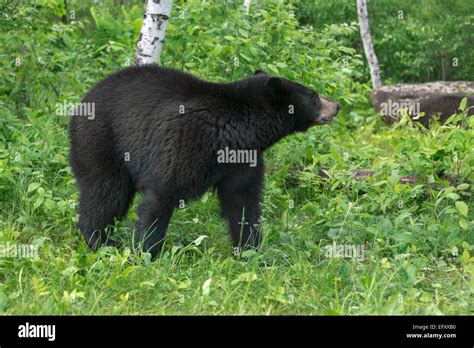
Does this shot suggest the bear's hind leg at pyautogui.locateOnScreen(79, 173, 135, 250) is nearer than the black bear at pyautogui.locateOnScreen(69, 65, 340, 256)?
No

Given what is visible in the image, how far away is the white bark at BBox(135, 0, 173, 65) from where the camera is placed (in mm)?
6715

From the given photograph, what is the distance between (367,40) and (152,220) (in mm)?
8234

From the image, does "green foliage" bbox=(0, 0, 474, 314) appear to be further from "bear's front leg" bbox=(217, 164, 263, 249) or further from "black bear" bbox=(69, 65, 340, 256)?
"black bear" bbox=(69, 65, 340, 256)

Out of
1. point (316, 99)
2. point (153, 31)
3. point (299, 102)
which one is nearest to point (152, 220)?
point (299, 102)

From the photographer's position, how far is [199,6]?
7191mm

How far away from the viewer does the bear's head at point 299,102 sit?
5582mm

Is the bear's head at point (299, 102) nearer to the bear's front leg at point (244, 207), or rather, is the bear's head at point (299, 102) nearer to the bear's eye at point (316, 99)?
the bear's eye at point (316, 99)

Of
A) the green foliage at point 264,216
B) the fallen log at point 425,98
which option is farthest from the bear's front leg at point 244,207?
the fallen log at point 425,98

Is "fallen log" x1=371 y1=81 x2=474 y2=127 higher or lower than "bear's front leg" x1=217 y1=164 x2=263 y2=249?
higher

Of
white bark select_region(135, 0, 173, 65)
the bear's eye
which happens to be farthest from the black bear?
white bark select_region(135, 0, 173, 65)

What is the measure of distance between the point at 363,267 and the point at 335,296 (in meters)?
0.48

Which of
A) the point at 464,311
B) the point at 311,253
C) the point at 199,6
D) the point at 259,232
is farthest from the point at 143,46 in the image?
the point at 464,311

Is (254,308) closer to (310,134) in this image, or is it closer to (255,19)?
(310,134)

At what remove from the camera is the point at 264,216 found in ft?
21.2
